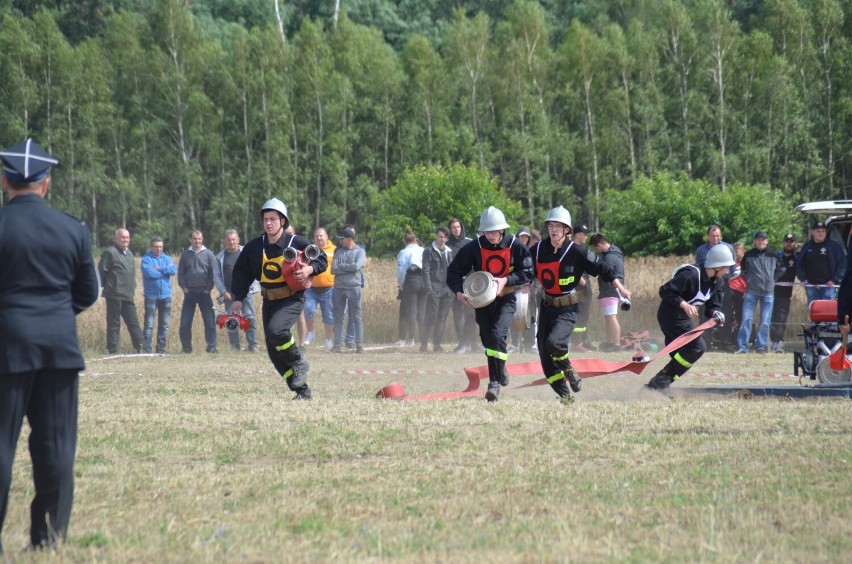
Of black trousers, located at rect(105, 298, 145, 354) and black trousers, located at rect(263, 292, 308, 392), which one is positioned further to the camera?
black trousers, located at rect(105, 298, 145, 354)

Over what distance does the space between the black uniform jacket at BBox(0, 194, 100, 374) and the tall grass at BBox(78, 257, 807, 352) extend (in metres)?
17.4

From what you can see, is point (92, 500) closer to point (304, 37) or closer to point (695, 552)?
point (695, 552)

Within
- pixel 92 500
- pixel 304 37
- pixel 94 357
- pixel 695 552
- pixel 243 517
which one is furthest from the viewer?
pixel 304 37

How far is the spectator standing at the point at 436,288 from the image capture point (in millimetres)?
21438

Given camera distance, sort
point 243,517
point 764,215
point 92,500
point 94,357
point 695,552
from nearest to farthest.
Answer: point 695,552 < point 243,517 < point 92,500 < point 94,357 < point 764,215

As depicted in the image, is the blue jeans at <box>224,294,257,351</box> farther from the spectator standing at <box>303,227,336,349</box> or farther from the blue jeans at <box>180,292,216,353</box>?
the spectator standing at <box>303,227,336,349</box>

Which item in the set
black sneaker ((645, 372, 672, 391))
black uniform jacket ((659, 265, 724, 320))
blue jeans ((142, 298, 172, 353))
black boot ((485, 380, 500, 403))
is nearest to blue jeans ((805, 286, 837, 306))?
black uniform jacket ((659, 265, 724, 320))

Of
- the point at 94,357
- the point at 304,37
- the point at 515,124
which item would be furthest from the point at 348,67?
the point at 94,357

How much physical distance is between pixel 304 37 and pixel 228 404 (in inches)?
2084

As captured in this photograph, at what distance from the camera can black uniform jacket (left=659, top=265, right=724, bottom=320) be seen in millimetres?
12695

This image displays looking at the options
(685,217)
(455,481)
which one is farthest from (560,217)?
(685,217)

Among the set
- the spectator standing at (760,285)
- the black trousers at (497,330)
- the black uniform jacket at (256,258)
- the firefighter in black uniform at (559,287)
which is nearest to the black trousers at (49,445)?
the black uniform jacket at (256,258)

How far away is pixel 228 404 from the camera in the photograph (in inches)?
456

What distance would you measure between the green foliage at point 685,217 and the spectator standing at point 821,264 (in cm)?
1662
